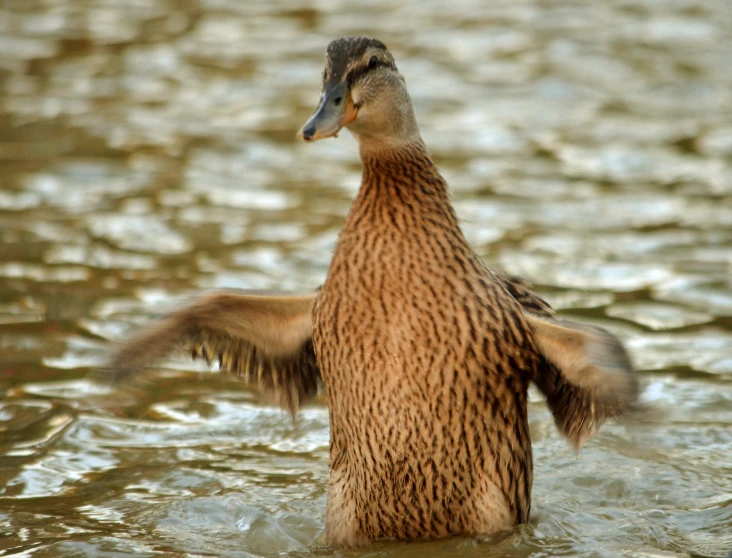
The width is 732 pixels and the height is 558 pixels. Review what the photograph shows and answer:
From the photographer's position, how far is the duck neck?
5398mm

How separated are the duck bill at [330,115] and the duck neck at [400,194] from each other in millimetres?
274

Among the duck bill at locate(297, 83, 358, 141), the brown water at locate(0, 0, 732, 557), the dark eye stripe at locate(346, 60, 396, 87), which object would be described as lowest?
the brown water at locate(0, 0, 732, 557)

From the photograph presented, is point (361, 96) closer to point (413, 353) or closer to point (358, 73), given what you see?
point (358, 73)

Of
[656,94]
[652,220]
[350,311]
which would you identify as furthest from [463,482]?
[656,94]

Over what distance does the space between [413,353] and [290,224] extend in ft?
15.1

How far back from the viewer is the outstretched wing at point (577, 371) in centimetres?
508

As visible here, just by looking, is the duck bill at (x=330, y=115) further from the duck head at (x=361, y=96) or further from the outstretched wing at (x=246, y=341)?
the outstretched wing at (x=246, y=341)

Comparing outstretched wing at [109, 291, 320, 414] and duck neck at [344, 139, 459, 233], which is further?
outstretched wing at [109, 291, 320, 414]

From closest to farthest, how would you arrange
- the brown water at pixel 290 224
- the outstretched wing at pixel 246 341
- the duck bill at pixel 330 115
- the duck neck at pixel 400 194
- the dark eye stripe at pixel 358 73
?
the duck bill at pixel 330 115 < the dark eye stripe at pixel 358 73 < the duck neck at pixel 400 194 < the outstretched wing at pixel 246 341 < the brown water at pixel 290 224

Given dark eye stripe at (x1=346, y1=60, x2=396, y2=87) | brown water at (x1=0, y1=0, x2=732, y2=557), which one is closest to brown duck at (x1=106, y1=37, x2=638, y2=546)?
dark eye stripe at (x1=346, y1=60, x2=396, y2=87)

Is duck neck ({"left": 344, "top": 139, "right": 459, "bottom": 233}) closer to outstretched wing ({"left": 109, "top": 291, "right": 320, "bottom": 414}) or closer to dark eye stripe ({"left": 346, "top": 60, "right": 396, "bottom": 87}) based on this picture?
dark eye stripe ({"left": 346, "top": 60, "right": 396, "bottom": 87})

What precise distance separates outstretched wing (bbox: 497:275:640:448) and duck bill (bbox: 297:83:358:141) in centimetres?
105

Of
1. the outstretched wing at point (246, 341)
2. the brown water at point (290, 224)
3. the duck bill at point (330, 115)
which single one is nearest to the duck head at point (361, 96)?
the duck bill at point (330, 115)

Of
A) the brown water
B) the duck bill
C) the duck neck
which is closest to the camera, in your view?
the duck bill
